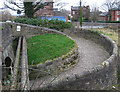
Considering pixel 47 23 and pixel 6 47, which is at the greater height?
pixel 47 23

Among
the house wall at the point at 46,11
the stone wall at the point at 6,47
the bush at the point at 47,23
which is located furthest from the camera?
the house wall at the point at 46,11

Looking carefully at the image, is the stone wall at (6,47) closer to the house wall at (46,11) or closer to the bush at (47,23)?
the bush at (47,23)

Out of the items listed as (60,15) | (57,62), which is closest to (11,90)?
(57,62)

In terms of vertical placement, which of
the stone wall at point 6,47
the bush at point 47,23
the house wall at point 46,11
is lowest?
→ the stone wall at point 6,47

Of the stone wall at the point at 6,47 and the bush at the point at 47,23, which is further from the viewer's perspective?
the bush at the point at 47,23

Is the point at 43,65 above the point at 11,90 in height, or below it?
below

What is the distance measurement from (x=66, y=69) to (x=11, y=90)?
4221 mm

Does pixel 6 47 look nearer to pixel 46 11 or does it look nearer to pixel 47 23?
pixel 47 23

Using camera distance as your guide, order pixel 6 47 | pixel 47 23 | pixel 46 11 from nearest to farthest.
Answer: pixel 6 47, pixel 47 23, pixel 46 11

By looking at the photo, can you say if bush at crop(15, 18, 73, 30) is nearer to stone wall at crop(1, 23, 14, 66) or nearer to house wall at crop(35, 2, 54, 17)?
stone wall at crop(1, 23, 14, 66)

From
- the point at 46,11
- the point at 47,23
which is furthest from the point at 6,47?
the point at 46,11

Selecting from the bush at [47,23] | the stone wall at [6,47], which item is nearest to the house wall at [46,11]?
the bush at [47,23]

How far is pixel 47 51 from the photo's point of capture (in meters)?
6.75

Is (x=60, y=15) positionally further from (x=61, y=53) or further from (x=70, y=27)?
(x=61, y=53)
